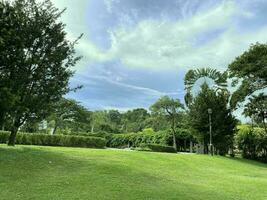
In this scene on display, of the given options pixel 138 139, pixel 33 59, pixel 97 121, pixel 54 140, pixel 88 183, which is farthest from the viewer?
pixel 97 121

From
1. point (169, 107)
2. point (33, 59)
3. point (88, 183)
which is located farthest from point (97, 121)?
point (88, 183)

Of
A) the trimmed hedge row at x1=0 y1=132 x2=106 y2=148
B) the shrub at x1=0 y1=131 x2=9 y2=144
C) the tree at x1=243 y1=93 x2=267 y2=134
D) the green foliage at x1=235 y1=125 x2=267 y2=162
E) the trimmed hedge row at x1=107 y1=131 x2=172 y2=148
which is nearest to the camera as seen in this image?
the shrub at x1=0 y1=131 x2=9 y2=144

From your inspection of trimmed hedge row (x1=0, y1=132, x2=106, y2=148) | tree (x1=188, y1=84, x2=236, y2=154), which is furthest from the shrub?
tree (x1=188, y1=84, x2=236, y2=154)

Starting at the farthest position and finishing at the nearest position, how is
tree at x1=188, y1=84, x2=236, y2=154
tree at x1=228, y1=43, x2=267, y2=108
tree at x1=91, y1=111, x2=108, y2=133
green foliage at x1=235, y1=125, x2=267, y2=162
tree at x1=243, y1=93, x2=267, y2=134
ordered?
tree at x1=91, y1=111, x2=108, y2=133, green foliage at x1=235, y1=125, x2=267, y2=162, tree at x1=243, y1=93, x2=267, y2=134, tree at x1=188, y1=84, x2=236, y2=154, tree at x1=228, y1=43, x2=267, y2=108

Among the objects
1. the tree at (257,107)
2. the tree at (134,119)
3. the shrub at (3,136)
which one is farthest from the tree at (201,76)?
the tree at (134,119)

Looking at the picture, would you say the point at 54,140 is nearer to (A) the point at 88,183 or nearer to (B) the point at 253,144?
(B) the point at 253,144

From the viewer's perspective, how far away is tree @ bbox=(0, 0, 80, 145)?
52.4 feet

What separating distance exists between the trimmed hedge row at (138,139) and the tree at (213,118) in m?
18.5

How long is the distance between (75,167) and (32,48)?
21.6 ft

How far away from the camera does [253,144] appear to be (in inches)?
1585

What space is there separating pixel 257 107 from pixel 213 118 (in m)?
5.47

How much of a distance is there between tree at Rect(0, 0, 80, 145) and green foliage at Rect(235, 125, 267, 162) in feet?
88.2

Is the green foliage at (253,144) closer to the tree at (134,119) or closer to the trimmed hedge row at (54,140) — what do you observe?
the trimmed hedge row at (54,140)

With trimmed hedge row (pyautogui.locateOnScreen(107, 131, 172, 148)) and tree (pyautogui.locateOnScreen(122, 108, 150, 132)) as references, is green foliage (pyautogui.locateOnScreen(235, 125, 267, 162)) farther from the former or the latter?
tree (pyautogui.locateOnScreen(122, 108, 150, 132))
